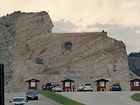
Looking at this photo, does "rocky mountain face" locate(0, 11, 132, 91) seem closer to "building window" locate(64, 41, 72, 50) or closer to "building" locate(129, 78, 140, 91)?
"building window" locate(64, 41, 72, 50)

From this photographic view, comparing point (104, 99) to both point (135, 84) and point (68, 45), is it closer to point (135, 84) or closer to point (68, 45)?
point (135, 84)

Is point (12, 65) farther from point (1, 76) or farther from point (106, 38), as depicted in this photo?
point (1, 76)

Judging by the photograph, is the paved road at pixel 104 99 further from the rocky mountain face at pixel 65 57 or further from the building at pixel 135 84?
the rocky mountain face at pixel 65 57

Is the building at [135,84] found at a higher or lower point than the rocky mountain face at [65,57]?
lower

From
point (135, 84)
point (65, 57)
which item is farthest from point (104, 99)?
point (65, 57)

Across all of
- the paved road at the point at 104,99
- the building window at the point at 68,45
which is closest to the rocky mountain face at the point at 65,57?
the building window at the point at 68,45

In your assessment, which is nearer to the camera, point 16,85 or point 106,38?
point 16,85

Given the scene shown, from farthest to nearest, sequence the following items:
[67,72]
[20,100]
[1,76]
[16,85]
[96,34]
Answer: [96,34] < [67,72] < [16,85] < [20,100] < [1,76]

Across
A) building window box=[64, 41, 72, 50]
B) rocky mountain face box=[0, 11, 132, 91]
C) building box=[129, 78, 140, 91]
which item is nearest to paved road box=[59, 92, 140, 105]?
building box=[129, 78, 140, 91]

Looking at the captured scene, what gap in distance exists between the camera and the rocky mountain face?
180375 millimetres

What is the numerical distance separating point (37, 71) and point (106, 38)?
28.3 meters

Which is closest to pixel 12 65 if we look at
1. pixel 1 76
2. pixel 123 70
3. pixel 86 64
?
pixel 86 64

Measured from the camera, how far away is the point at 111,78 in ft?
573

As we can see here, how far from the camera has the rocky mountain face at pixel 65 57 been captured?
592 feet
